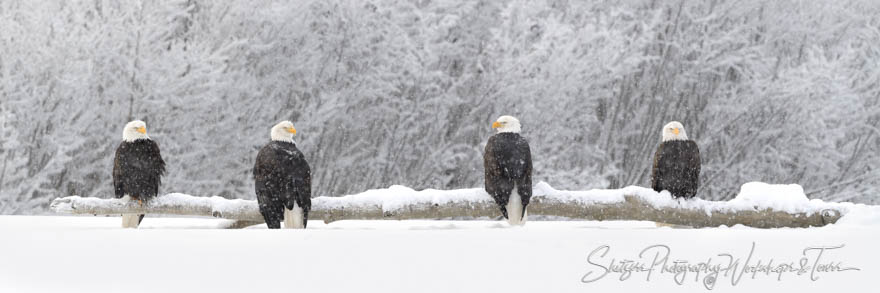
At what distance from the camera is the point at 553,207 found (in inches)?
243

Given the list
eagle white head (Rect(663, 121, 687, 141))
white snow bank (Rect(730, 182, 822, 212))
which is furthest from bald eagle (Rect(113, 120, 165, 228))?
white snow bank (Rect(730, 182, 822, 212))

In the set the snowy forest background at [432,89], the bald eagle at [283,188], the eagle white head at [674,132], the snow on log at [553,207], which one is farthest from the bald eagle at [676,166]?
the snowy forest background at [432,89]

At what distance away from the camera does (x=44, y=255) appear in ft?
18.6

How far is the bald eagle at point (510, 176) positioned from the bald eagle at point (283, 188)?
1140mm

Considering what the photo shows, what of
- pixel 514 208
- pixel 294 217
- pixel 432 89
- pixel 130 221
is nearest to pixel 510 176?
pixel 514 208

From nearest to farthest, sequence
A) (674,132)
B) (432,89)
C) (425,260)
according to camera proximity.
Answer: (425,260) → (674,132) → (432,89)

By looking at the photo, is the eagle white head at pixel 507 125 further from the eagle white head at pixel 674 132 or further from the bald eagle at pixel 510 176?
the eagle white head at pixel 674 132

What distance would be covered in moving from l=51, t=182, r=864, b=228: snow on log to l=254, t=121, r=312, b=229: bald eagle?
0.08 metres

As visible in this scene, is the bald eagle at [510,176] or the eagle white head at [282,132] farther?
the eagle white head at [282,132]

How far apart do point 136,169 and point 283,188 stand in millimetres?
1143

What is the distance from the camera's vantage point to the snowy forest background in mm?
12875

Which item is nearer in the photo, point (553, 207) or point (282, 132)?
point (553, 207)

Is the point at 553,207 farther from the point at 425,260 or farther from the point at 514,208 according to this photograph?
the point at 425,260

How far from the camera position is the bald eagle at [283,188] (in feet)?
20.4
